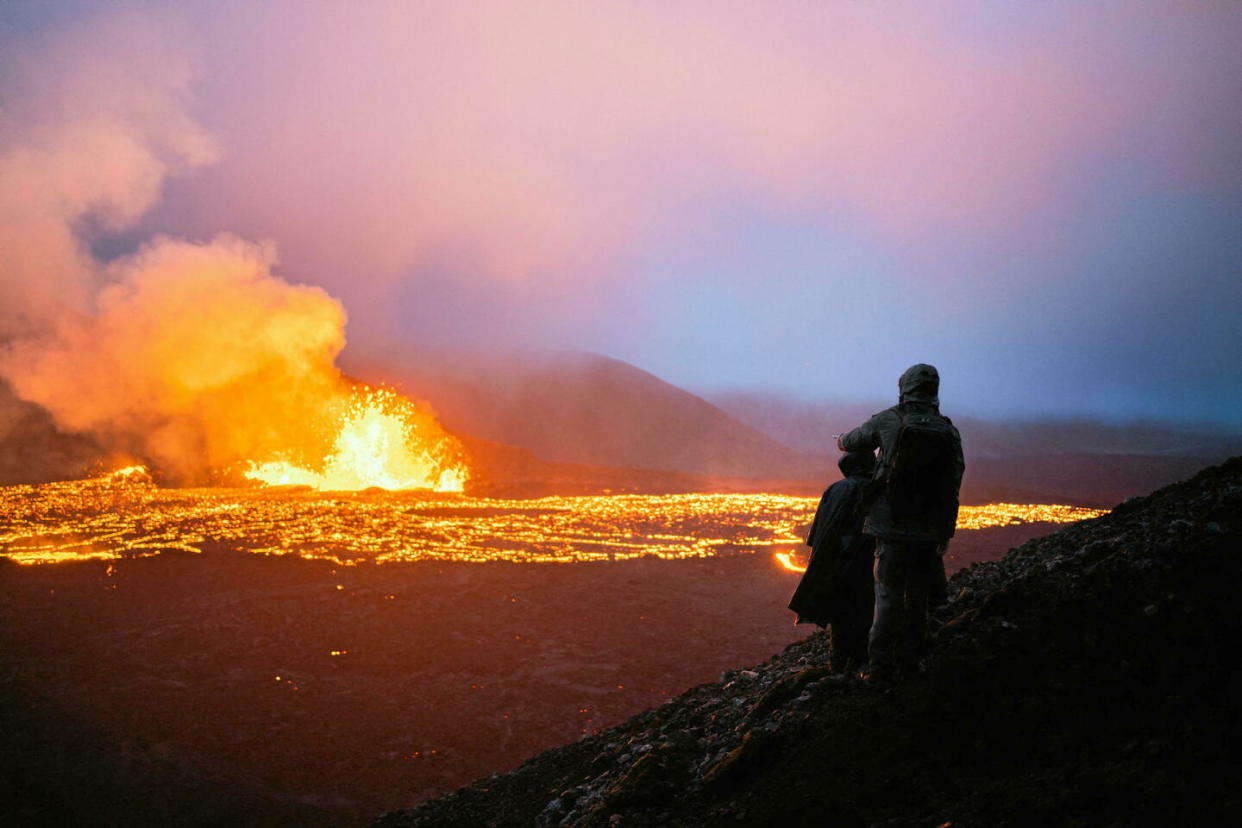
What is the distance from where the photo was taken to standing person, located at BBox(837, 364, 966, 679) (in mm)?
4441

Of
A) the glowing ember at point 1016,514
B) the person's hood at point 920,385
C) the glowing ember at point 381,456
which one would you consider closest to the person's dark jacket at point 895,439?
the person's hood at point 920,385

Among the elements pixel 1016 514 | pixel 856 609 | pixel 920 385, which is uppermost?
pixel 920 385

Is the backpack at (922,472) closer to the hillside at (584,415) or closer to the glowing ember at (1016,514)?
the glowing ember at (1016,514)

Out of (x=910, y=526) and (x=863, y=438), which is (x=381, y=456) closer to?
(x=863, y=438)

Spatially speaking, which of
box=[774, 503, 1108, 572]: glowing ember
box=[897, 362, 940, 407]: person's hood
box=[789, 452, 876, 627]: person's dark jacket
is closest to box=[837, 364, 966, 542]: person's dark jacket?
box=[897, 362, 940, 407]: person's hood

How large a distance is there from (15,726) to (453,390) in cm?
7744

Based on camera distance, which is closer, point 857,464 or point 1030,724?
point 1030,724

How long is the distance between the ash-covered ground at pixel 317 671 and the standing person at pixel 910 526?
20.7 ft

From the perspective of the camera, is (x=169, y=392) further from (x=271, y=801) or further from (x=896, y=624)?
(x=896, y=624)

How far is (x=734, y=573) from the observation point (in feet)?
68.8

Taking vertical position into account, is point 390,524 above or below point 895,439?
below

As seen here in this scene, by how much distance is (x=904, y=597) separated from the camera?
4.51 metres

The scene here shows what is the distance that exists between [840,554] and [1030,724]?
2.01 meters

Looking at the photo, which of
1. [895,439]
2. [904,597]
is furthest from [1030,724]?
[895,439]
